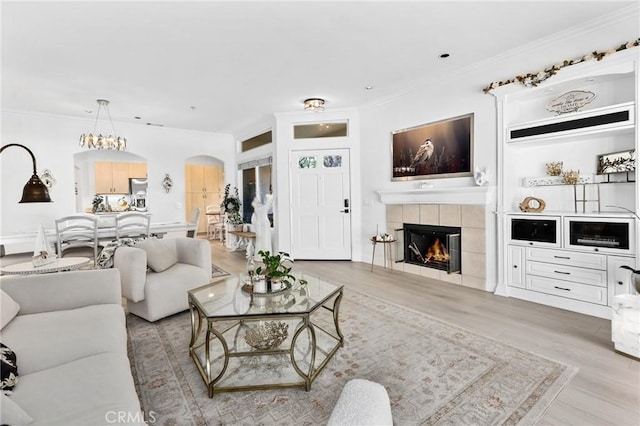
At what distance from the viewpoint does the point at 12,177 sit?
5.73m

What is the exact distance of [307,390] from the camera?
198 centimetres

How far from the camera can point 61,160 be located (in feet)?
20.1

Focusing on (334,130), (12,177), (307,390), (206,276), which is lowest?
(307,390)

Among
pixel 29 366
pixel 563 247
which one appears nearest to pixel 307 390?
pixel 29 366

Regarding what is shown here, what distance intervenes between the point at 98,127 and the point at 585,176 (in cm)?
787

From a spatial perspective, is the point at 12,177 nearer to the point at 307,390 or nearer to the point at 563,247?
the point at 307,390

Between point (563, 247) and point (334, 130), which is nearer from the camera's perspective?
point (563, 247)

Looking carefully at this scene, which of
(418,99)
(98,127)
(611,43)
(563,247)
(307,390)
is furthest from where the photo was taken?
(98,127)

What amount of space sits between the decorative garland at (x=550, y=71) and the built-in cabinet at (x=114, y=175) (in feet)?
29.1

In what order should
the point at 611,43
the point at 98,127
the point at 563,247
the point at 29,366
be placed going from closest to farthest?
→ the point at 29,366
the point at 611,43
the point at 563,247
the point at 98,127

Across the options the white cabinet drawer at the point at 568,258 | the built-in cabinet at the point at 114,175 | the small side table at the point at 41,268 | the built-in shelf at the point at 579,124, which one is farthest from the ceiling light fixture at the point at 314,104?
the built-in cabinet at the point at 114,175

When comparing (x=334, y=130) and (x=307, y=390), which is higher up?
(x=334, y=130)

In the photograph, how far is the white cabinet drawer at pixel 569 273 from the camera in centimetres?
307

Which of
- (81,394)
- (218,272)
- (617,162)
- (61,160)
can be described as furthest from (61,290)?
(61,160)
